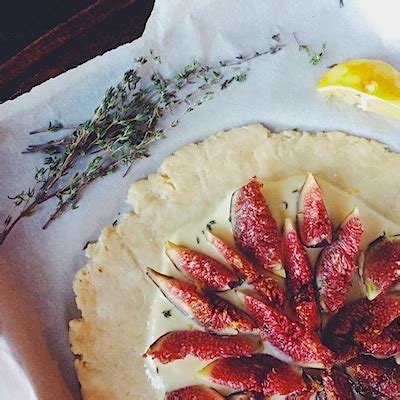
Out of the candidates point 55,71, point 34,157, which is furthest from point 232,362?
point 55,71

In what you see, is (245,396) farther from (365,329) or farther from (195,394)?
(365,329)

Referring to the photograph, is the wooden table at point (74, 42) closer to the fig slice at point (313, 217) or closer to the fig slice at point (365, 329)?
the fig slice at point (313, 217)

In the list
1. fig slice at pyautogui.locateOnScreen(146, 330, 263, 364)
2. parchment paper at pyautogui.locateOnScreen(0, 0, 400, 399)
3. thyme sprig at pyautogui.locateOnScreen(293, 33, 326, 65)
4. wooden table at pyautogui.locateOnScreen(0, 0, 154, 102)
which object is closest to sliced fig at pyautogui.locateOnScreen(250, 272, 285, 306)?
fig slice at pyautogui.locateOnScreen(146, 330, 263, 364)

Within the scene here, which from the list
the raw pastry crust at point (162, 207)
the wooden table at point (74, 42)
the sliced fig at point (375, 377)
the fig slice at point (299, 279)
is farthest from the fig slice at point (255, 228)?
the wooden table at point (74, 42)

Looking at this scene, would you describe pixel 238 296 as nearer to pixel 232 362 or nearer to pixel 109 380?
pixel 232 362

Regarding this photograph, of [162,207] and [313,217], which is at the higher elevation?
[162,207]

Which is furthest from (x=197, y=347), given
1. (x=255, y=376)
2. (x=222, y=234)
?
(x=222, y=234)
